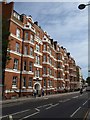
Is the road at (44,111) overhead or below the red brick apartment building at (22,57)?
below

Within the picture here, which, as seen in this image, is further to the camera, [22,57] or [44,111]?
[22,57]

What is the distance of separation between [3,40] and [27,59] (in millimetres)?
19611

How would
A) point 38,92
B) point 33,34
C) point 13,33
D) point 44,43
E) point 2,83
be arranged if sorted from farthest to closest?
1. point 44,43
2. point 38,92
3. point 33,34
4. point 13,33
5. point 2,83

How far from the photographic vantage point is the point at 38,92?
54.2 metres

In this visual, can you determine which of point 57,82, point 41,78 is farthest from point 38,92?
point 57,82

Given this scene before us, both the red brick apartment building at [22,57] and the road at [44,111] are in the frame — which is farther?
the red brick apartment building at [22,57]

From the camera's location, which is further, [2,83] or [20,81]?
[20,81]

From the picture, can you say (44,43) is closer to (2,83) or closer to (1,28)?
(2,83)

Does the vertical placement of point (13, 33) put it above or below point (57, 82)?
above

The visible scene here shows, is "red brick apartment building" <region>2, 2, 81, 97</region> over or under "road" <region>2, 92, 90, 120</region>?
over

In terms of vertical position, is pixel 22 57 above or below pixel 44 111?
above

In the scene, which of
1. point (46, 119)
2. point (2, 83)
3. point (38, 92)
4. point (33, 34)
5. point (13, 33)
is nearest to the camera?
point (46, 119)

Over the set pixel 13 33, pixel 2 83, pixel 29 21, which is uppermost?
pixel 29 21

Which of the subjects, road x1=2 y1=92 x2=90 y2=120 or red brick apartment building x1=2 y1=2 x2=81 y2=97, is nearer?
road x1=2 y1=92 x2=90 y2=120
